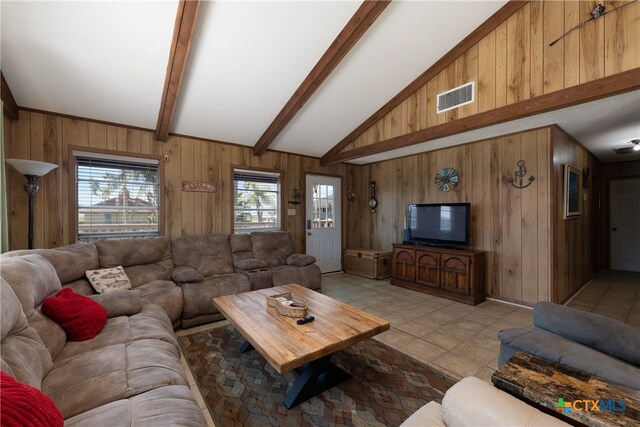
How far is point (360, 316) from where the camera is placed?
206cm

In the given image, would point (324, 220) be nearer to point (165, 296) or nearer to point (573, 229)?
point (165, 296)

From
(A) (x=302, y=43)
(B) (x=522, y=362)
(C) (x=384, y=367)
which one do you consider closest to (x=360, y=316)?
(C) (x=384, y=367)

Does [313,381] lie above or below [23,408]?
below

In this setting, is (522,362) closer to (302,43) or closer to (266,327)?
(266,327)

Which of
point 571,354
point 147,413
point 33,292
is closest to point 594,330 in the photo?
point 571,354

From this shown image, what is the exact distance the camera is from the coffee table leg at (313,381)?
5.79ft

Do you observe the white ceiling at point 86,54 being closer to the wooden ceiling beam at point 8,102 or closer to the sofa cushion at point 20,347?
the wooden ceiling beam at point 8,102

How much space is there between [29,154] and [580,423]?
15.6ft

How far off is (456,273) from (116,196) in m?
4.70

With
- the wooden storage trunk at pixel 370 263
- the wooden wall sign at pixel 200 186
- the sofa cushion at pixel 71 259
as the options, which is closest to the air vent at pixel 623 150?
the wooden storage trunk at pixel 370 263

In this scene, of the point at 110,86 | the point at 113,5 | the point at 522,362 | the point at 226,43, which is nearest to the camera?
the point at 522,362

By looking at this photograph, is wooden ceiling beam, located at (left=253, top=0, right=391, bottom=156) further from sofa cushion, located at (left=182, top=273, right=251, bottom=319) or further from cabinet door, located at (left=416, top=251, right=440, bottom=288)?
cabinet door, located at (left=416, top=251, right=440, bottom=288)

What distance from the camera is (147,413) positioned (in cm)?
110

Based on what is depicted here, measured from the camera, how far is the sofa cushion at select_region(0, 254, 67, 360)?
1481 mm
